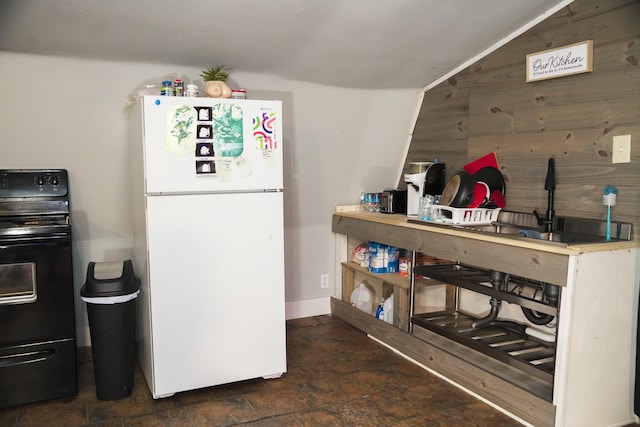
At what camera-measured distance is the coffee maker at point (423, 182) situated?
3.08 metres

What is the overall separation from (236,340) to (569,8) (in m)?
2.32

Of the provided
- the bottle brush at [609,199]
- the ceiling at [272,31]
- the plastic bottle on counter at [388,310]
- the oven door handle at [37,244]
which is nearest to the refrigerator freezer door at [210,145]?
the ceiling at [272,31]

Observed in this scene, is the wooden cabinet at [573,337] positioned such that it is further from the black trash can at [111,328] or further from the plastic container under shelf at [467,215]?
the black trash can at [111,328]

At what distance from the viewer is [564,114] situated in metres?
2.44

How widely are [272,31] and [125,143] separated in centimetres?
111

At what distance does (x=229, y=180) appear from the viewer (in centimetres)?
244

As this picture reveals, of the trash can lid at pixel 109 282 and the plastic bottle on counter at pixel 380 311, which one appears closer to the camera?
the trash can lid at pixel 109 282

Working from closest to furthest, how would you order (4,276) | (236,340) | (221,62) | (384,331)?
1. (4,276)
2. (236,340)
3. (221,62)
4. (384,331)

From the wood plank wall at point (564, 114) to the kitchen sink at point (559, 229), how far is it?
0.14ft

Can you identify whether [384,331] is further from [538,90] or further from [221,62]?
[221,62]

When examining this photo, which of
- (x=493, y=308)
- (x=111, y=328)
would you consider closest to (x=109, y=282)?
(x=111, y=328)

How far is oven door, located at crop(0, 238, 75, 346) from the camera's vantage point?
90.9 inches

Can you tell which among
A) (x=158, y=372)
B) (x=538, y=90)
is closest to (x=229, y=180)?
(x=158, y=372)

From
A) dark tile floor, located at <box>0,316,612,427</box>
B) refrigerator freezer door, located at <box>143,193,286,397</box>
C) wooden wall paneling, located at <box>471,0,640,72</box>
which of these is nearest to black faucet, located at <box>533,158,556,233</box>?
wooden wall paneling, located at <box>471,0,640,72</box>
